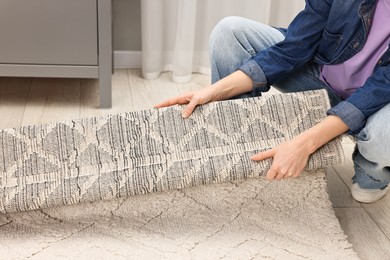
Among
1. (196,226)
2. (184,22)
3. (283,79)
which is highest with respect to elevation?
(283,79)

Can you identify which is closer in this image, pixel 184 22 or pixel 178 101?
pixel 178 101

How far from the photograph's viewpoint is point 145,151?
1.12 meters

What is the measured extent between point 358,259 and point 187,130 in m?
0.41

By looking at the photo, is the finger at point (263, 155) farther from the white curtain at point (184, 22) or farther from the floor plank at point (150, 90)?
the white curtain at point (184, 22)

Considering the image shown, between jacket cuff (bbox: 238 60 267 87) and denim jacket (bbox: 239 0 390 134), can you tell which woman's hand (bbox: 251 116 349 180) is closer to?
denim jacket (bbox: 239 0 390 134)

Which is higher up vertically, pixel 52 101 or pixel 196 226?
pixel 196 226

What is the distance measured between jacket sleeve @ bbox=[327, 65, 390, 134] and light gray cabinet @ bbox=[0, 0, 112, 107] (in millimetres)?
894

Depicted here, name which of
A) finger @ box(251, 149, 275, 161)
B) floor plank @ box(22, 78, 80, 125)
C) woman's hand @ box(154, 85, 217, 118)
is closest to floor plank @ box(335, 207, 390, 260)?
finger @ box(251, 149, 275, 161)

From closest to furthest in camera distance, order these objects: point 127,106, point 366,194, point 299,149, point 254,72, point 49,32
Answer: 1. point 299,149
2. point 254,72
3. point 366,194
4. point 49,32
5. point 127,106

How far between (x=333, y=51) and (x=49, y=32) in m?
0.94

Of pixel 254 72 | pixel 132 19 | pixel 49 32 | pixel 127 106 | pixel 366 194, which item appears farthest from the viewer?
pixel 132 19

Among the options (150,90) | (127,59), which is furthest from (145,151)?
(127,59)

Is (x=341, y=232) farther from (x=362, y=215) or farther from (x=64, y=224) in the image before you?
(x=64, y=224)

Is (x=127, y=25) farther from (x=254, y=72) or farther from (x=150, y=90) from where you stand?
(x=254, y=72)
